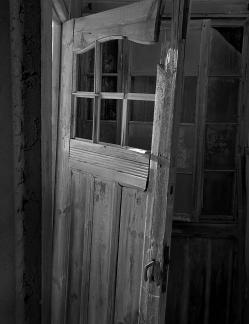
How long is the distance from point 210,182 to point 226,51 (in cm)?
115

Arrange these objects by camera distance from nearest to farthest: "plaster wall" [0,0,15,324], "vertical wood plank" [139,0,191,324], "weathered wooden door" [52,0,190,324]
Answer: "plaster wall" [0,0,15,324] < "vertical wood plank" [139,0,191,324] < "weathered wooden door" [52,0,190,324]

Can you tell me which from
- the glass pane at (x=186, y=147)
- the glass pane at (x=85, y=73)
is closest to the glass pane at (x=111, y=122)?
the glass pane at (x=85, y=73)

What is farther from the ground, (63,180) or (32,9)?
(32,9)

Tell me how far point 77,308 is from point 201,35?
2.35 meters

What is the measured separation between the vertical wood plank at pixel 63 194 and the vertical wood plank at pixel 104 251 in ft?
0.95

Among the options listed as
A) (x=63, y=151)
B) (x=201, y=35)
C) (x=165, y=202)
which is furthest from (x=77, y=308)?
(x=201, y=35)

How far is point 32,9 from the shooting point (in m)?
1.17

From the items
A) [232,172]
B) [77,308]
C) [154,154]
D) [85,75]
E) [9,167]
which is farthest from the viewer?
[232,172]

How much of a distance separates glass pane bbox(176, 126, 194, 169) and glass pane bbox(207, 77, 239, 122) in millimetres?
225

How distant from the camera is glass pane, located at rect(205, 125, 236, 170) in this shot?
10.5 feet

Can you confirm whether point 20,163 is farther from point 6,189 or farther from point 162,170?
point 162,170

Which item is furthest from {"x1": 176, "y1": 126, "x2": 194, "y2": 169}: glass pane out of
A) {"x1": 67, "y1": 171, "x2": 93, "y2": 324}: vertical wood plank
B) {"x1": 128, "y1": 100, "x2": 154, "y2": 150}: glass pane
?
{"x1": 67, "y1": 171, "x2": 93, "y2": 324}: vertical wood plank

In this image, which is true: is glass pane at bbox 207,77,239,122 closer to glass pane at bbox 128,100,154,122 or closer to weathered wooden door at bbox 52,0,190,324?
glass pane at bbox 128,100,154,122

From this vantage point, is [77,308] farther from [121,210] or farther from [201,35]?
[201,35]
